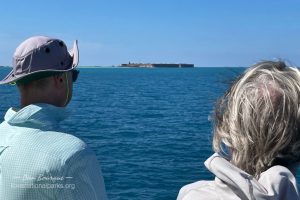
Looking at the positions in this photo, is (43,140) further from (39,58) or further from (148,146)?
(148,146)

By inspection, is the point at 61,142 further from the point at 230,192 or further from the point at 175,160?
the point at 175,160

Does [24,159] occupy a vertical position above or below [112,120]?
above

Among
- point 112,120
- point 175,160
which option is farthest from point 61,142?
point 112,120

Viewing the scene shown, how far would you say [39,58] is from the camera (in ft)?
9.02

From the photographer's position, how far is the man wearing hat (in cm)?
246

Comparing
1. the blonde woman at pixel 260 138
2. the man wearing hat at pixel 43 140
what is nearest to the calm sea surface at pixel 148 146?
the blonde woman at pixel 260 138

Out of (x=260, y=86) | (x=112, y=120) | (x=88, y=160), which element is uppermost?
(x=260, y=86)

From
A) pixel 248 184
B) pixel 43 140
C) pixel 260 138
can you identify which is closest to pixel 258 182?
pixel 248 184

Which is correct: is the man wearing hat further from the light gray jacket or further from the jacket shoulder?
the light gray jacket

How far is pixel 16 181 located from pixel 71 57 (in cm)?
78

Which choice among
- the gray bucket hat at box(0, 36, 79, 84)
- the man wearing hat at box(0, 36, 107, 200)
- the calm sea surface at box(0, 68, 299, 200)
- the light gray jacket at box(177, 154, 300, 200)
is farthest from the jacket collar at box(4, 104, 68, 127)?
the light gray jacket at box(177, 154, 300, 200)

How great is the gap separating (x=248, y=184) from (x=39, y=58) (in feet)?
4.85

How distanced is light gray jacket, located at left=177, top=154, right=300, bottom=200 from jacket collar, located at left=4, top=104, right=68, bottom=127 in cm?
104

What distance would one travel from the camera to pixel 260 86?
2.00m
